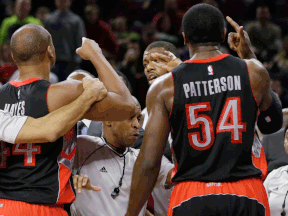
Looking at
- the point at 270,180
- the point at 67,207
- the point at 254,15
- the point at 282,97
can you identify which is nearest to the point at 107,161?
the point at 67,207

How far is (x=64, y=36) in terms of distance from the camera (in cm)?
775

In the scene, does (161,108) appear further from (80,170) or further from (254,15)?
(254,15)

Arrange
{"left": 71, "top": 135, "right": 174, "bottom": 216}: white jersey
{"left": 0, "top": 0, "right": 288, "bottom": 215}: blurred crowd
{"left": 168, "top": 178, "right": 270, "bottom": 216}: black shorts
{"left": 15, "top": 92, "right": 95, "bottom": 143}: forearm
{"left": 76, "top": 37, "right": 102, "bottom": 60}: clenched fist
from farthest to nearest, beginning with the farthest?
{"left": 0, "top": 0, "right": 288, "bottom": 215}: blurred crowd < {"left": 71, "top": 135, "right": 174, "bottom": 216}: white jersey < {"left": 76, "top": 37, "right": 102, "bottom": 60}: clenched fist < {"left": 15, "top": 92, "right": 95, "bottom": 143}: forearm < {"left": 168, "top": 178, "right": 270, "bottom": 216}: black shorts

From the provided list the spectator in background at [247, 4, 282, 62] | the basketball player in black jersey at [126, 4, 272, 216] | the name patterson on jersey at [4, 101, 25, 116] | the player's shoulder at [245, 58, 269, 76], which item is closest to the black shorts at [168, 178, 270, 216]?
the basketball player in black jersey at [126, 4, 272, 216]

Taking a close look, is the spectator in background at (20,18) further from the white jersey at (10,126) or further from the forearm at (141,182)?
the forearm at (141,182)

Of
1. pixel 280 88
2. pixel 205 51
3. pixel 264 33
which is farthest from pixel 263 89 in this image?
pixel 264 33

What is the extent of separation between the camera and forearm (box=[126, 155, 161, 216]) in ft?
8.93

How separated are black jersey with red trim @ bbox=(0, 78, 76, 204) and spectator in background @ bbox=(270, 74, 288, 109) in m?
5.52

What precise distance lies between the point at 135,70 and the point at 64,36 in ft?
4.98

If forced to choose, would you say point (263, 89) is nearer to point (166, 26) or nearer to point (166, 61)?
point (166, 61)

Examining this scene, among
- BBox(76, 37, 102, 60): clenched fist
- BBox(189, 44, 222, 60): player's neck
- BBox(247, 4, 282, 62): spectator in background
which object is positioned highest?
BBox(189, 44, 222, 60): player's neck

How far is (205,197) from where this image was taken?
2.54m

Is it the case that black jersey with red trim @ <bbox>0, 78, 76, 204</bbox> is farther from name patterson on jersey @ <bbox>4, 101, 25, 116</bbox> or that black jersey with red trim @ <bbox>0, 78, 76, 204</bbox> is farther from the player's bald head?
the player's bald head

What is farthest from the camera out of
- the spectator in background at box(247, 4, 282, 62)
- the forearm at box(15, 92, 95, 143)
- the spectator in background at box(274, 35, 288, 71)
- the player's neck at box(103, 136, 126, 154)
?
the spectator in background at box(247, 4, 282, 62)
